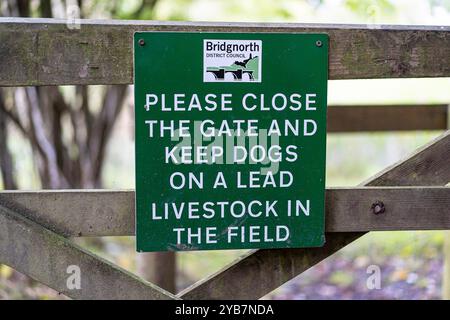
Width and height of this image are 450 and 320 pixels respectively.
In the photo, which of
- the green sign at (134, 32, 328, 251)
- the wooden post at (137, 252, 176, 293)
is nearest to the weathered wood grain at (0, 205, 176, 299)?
the green sign at (134, 32, 328, 251)

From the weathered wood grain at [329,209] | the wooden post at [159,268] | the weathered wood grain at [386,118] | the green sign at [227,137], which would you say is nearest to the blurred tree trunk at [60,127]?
the wooden post at [159,268]

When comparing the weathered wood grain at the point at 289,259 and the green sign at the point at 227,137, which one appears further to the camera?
the weathered wood grain at the point at 289,259

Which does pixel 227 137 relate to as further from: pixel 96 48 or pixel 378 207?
pixel 378 207

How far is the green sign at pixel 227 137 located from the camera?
2385 mm

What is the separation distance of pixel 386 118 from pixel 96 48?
3679mm

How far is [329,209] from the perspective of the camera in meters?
2.59

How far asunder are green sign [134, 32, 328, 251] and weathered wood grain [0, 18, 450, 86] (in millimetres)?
44

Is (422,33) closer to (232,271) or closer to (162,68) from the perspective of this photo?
(162,68)

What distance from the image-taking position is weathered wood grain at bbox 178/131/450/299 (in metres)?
2.66

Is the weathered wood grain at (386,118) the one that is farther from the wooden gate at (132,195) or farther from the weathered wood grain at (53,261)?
the weathered wood grain at (53,261)

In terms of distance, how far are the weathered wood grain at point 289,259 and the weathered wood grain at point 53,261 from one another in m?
0.34

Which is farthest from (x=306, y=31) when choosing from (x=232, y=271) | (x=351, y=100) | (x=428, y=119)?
(x=351, y=100)

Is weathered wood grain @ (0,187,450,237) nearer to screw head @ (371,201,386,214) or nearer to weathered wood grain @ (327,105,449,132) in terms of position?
screw head @ (371,201,386,214)
